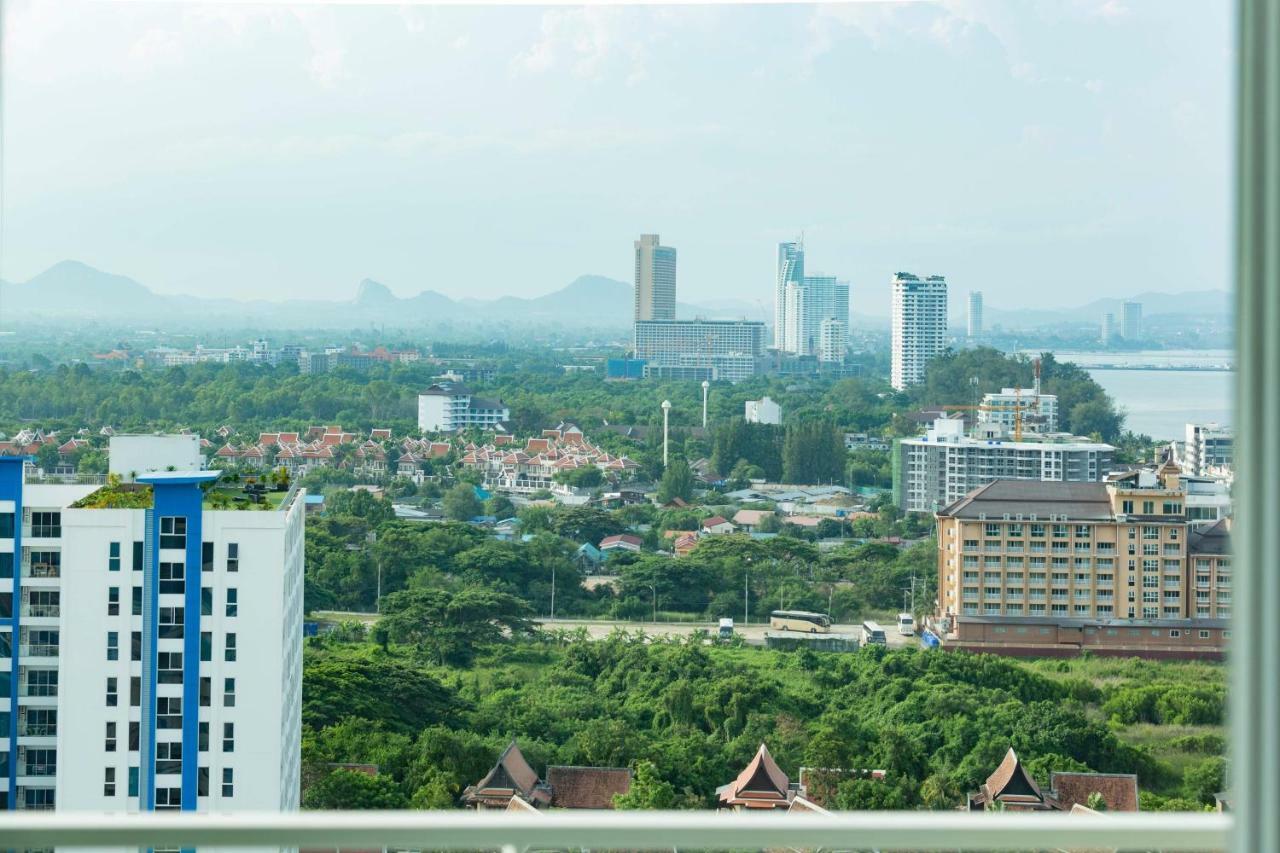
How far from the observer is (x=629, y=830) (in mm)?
608

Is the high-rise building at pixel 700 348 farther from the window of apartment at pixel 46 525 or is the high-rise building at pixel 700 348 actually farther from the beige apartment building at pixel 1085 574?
the window of apartment at pixel 46 525

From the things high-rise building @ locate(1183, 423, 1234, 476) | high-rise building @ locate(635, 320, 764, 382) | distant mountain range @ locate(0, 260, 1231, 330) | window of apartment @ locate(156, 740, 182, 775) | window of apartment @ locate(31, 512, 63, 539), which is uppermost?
distant mountain range @ locate(0, 260, 1231, 330)

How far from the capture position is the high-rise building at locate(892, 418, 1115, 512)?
1032cm

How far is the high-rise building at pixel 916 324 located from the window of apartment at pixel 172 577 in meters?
7.54

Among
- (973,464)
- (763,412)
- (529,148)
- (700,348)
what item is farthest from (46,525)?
(529,148)

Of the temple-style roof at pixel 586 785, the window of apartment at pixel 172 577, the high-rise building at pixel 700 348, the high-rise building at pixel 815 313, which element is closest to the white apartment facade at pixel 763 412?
the high-rise building at pixel 700 348

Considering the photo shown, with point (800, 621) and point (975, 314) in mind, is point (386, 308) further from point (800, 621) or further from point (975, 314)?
point (800, 621)

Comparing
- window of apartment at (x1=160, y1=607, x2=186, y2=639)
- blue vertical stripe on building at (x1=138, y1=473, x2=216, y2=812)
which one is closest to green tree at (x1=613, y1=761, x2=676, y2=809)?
blue vertical stripe on building at (x1=138, y1=473, x2=216, y2=812)

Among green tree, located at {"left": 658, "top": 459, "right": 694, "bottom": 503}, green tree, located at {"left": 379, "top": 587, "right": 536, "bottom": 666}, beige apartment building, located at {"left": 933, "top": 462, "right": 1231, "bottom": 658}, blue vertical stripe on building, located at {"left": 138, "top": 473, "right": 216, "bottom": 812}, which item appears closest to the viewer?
blue vertical stripe on building, located at {"left": 138, "top": 473, "right": 216, "bottom": 812}

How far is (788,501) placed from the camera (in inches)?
413

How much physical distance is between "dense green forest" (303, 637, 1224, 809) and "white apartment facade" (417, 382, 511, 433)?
2.90 m

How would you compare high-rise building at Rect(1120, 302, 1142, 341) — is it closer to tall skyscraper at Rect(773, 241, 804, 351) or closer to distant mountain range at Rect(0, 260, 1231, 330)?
distant mountain range at Rect(0, 260, 1231, 330)

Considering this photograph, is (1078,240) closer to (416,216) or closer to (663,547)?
(663,547)

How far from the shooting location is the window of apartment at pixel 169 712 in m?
5.82
